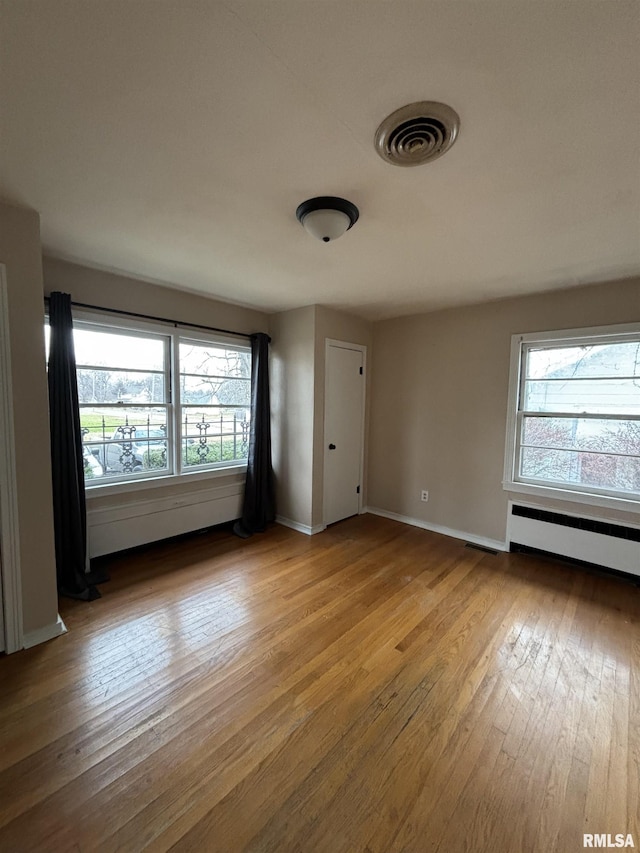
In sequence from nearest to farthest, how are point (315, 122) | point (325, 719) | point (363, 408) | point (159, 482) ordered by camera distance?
point (315, 122)
point (325, 719)
point (159, 482)
point (363, 408)

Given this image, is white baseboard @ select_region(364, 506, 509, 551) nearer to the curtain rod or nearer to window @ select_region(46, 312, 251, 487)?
window @ select_region(46, 312, 251, 487)

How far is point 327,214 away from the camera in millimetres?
1677

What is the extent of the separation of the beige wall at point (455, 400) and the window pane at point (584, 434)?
28 centimetres

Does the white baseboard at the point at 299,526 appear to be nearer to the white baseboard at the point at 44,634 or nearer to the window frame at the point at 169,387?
the window frame at the point at 169,387

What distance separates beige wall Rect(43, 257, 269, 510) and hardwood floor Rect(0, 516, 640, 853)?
81 centimetres

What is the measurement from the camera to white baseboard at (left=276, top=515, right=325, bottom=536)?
12.1ft

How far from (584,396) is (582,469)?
637 millimetres

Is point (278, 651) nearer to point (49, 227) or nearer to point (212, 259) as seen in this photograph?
point (212, 259)

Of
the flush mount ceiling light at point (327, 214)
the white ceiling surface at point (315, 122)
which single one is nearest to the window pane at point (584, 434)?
the white ceiling surface at point (315, 122)

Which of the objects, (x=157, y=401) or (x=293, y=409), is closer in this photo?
(x=157, y=401)

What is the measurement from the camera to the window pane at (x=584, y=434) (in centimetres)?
276

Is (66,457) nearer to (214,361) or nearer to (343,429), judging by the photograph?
(214,361)

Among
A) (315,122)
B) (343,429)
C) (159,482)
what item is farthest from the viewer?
(343,429)

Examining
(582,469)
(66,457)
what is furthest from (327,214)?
(582,469)
